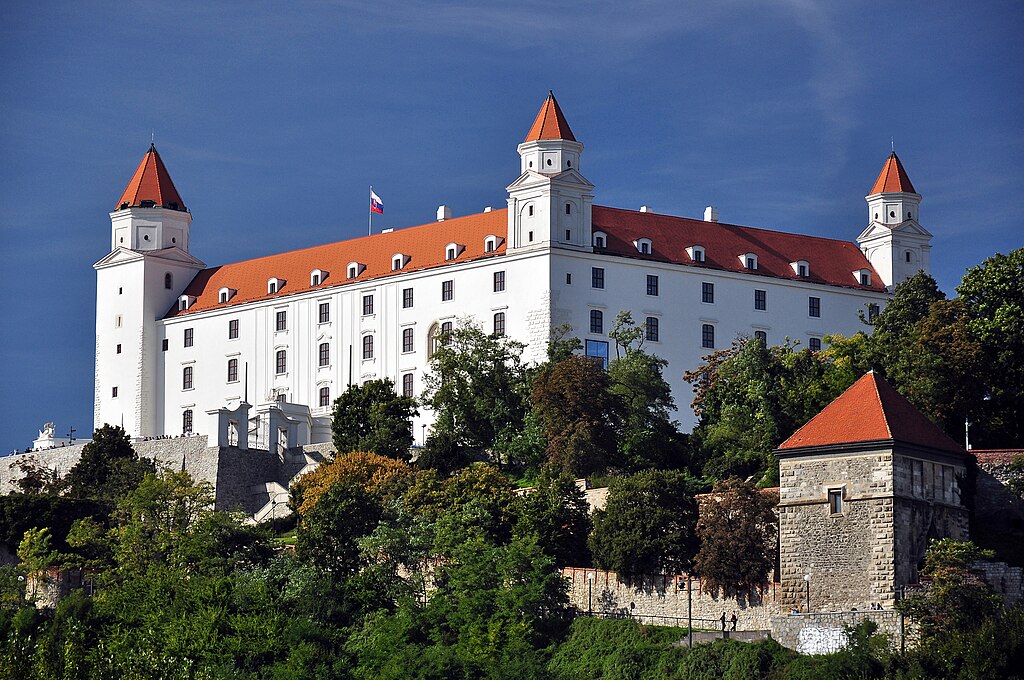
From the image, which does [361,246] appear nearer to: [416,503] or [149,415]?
[149,415]

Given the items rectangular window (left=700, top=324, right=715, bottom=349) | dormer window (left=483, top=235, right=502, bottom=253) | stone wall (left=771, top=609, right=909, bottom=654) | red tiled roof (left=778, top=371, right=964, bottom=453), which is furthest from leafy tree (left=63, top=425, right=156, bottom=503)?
→ stone wall (left=771, top=609, right=909, bottom=654)

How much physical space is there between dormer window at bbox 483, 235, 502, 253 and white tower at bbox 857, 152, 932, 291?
16769 millimetres

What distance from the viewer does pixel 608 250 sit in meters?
83.4

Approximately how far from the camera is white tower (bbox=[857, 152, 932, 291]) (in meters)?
89.8

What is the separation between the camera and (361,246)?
9238cm

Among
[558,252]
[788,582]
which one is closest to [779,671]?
[788,582]

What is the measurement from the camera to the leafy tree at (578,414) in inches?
2758

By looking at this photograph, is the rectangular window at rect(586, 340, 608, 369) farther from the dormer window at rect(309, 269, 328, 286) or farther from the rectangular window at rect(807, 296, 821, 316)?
the dormer window at rect(309, 269, 328, 286)

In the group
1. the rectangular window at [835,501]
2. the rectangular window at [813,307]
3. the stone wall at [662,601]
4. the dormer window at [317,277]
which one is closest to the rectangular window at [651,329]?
the rectangular window at [813,307]

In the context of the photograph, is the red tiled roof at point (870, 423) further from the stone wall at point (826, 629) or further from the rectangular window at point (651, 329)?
the rectangular window at point (651, 329)

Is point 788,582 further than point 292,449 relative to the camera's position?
No

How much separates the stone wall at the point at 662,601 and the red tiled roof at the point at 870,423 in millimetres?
4124

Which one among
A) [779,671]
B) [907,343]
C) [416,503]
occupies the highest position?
[907,343]

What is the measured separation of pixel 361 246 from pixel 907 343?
105 feet
